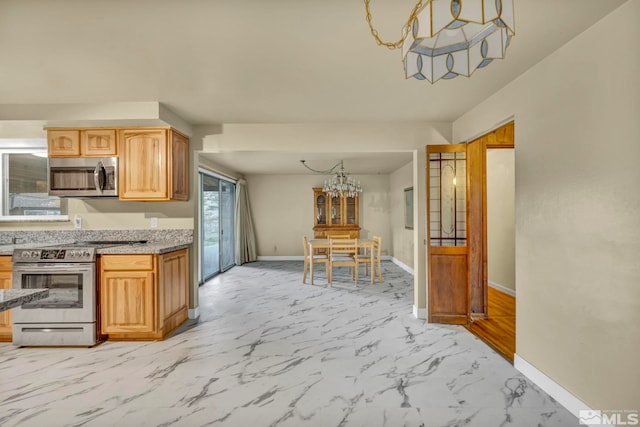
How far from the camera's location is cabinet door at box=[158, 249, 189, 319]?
3.19 meters

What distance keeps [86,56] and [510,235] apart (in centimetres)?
530

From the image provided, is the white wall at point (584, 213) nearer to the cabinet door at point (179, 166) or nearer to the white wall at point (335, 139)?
the white wall at point (335, 139)

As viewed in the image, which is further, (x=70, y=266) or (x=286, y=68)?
(x=70, y=266)

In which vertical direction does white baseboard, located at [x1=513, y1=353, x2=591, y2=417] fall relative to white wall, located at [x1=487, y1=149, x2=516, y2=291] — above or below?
below

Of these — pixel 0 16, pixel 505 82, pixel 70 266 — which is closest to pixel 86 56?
Answer: pixel 0 16

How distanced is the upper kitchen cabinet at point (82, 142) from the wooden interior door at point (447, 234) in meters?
3.44

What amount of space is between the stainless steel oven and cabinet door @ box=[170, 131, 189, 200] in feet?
3.21

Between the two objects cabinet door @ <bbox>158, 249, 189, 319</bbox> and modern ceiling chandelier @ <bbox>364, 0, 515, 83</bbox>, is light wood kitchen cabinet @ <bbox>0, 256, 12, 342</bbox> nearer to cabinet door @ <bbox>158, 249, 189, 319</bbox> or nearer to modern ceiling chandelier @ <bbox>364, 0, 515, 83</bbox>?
cabinet door @ <bbox>158, 249, 189, 319</bbox>

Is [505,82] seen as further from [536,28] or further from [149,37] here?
[149,37]

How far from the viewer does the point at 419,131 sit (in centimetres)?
382

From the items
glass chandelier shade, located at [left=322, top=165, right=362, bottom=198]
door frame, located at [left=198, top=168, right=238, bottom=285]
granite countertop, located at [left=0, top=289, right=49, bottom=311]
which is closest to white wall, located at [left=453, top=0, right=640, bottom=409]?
granite countertop, located at [left=0, top=289, right=49, bottom=311]

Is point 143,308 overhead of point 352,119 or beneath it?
beneath

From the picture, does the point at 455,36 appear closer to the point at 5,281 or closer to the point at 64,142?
the point at 64,142

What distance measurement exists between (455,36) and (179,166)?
309 cm
